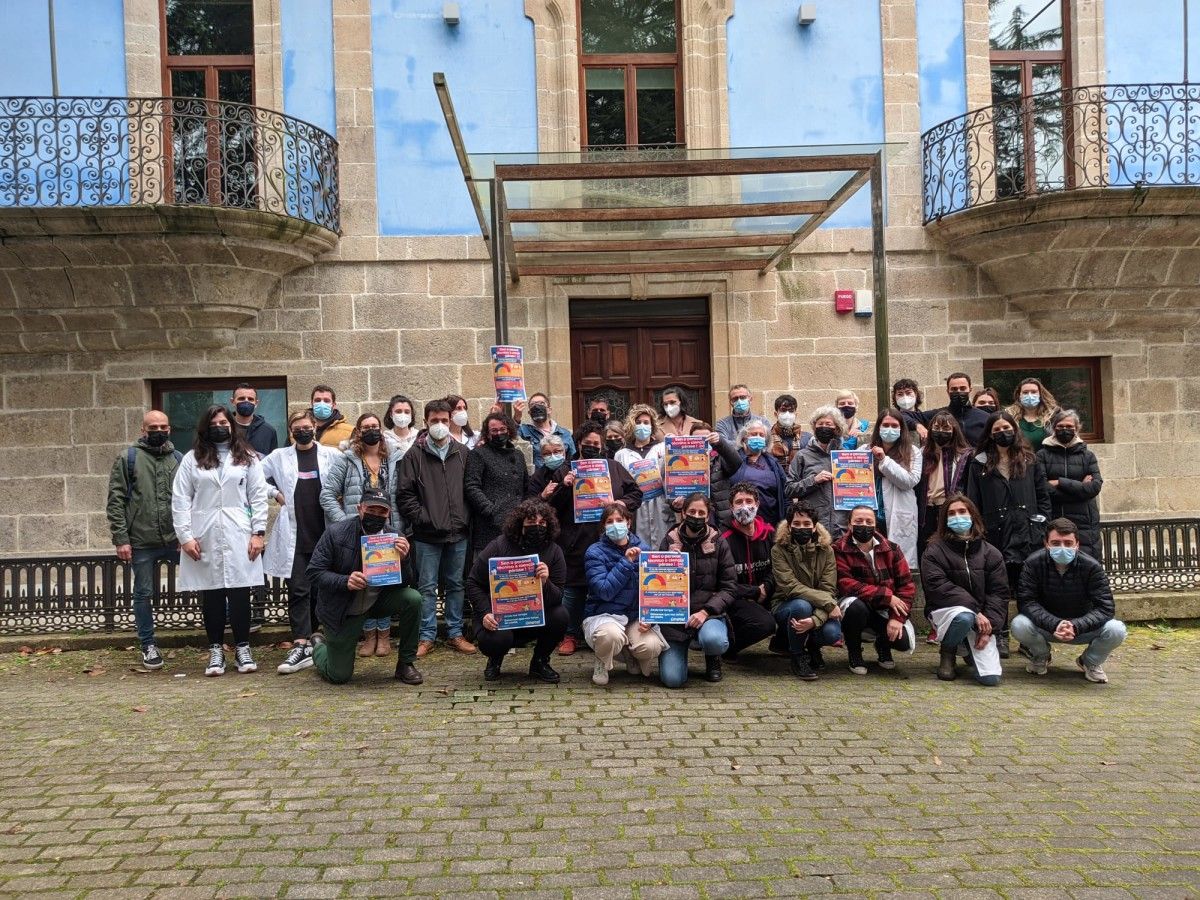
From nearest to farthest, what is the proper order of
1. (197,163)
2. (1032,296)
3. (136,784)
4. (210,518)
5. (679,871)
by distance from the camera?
(679,871) → (136,784) → (210,518) → (197,163) → (1032,296)

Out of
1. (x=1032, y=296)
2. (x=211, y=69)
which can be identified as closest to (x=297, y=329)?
(x=211, y=69)

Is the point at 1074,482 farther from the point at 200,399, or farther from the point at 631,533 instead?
the point at 200,399

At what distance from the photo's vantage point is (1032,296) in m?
11.7

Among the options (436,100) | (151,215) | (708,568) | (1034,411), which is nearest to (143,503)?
(708,568)

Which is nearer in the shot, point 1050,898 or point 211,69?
point 1050,898

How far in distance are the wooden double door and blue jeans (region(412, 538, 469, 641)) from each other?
15.6 ft

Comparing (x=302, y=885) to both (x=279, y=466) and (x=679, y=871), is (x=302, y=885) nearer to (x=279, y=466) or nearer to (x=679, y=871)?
(x=679, y=871)

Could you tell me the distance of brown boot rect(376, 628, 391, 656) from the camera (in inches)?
294

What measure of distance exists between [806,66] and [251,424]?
301 inches

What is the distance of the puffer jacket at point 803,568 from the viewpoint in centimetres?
672

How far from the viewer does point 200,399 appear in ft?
38.2

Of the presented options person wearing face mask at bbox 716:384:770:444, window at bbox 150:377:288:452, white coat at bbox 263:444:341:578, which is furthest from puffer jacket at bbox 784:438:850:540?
window at bbox 150:377:288:452

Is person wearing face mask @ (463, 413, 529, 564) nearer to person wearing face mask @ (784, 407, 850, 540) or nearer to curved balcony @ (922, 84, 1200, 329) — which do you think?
person wearing face mask @ (784, 407, 850, 540)

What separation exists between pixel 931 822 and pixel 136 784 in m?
3.55
